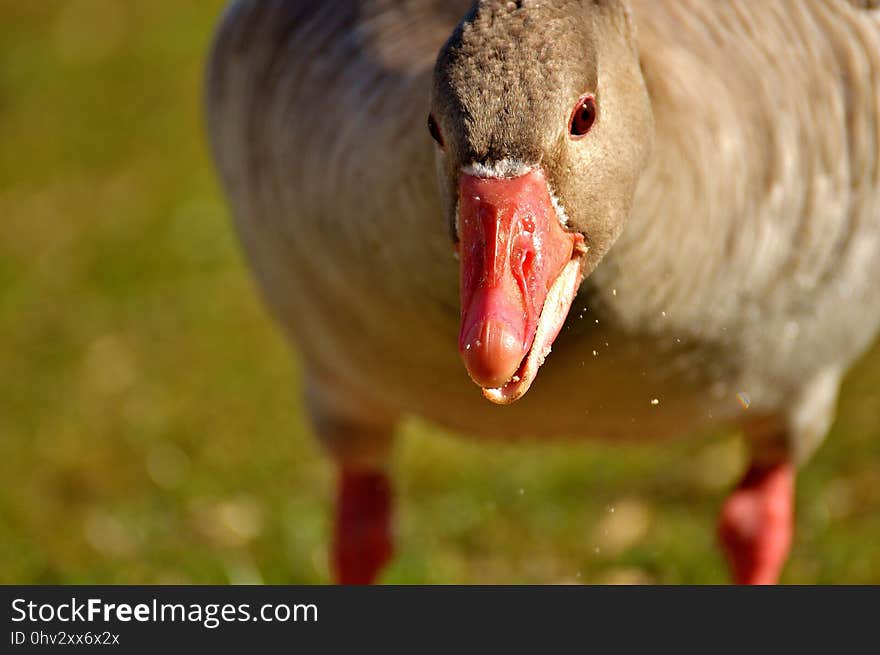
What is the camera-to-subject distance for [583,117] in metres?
2.34

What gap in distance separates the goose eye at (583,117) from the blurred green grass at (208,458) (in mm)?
1564

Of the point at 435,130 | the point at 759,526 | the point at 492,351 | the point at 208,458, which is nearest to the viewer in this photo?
the point at 492,351

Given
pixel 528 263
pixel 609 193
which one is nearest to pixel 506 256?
pixel 528 263

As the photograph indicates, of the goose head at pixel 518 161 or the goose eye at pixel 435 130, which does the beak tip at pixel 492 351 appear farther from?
the goose eye at pixel 435 130

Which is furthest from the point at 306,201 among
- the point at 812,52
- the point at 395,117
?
the point at 812,52

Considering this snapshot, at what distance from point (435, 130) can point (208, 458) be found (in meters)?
3.24

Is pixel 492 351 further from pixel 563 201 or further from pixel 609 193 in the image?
pixel 609 193

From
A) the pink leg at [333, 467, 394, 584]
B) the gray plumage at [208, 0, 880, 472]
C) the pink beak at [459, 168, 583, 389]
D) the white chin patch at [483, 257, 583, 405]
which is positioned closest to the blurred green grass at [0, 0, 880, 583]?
the pink leg at [333, 467, 394, 584]

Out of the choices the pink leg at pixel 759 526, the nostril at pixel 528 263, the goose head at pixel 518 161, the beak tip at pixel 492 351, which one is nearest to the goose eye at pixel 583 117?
the goose head at pixel 518 161

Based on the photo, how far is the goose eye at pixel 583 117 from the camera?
231 cm

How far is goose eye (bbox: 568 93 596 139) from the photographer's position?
231 cm

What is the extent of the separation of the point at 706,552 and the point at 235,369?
2.39 metres

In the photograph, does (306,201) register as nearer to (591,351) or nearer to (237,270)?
(591,351)

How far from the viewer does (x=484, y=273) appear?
89.2 inches
